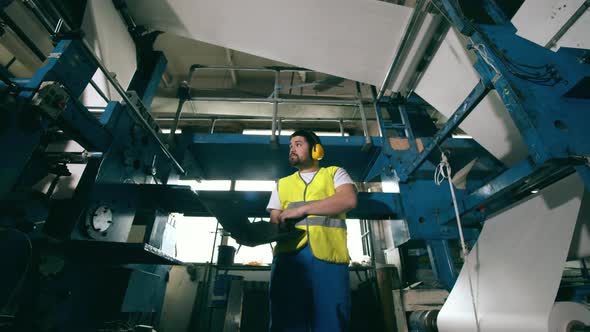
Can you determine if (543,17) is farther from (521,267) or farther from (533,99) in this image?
(521,267)

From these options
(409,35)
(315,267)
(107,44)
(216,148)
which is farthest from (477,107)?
(107,44)

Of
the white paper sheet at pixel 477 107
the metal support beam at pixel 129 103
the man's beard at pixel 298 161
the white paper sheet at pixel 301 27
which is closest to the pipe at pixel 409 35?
the white paper sheet at pixel 301 27

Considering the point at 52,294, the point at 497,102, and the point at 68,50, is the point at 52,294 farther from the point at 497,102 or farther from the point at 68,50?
the point at 497,102

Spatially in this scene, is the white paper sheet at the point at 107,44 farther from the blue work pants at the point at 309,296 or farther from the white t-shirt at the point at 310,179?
the blue work pants at the point at 309,296

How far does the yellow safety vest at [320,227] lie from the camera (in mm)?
1298

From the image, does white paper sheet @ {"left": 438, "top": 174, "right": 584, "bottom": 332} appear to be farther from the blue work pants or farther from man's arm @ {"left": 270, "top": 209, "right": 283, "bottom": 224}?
man's arm @ {"left": 270, "top": 209, "right": 283, "bottom": 224}

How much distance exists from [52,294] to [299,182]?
1.45m

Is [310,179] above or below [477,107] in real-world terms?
below

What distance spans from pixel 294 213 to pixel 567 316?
1117 millimetres

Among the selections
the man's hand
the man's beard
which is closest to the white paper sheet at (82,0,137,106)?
the man's beard

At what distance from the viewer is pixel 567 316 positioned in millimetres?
910

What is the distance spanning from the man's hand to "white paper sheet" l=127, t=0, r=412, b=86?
1.73 m

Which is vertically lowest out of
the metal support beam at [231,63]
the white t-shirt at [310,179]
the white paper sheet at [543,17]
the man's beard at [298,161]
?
the white t-shirt at [310,179]

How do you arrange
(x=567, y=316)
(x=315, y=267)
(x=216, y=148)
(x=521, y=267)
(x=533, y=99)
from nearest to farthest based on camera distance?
(x=567, y=316) → (x=533, y=99) → (x=521, y=267) → (x=315, y=267) → (x=216, y=148)
